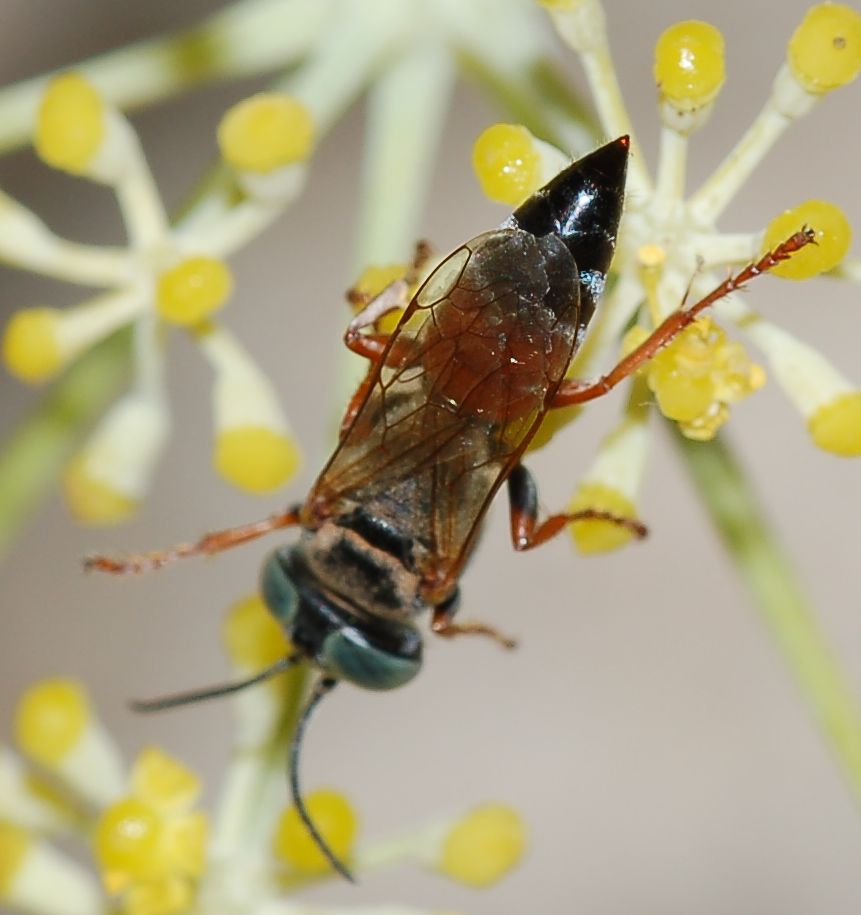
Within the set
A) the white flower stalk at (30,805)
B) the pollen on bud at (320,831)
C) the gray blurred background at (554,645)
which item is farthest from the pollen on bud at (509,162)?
the gray blurred background at (554,645)

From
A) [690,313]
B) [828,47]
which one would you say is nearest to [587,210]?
[690,313]

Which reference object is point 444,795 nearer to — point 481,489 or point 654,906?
point 654,906

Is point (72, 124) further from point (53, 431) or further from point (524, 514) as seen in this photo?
point (524, 514)

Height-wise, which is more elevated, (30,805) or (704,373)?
(704,373)

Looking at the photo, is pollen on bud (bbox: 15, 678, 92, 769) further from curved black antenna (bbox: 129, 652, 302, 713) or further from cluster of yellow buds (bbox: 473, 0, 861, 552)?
cluster of yellow buds (bbox: 473, 0, 861, 552)

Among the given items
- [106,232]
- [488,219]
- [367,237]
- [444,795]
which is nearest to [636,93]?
[488,219]
